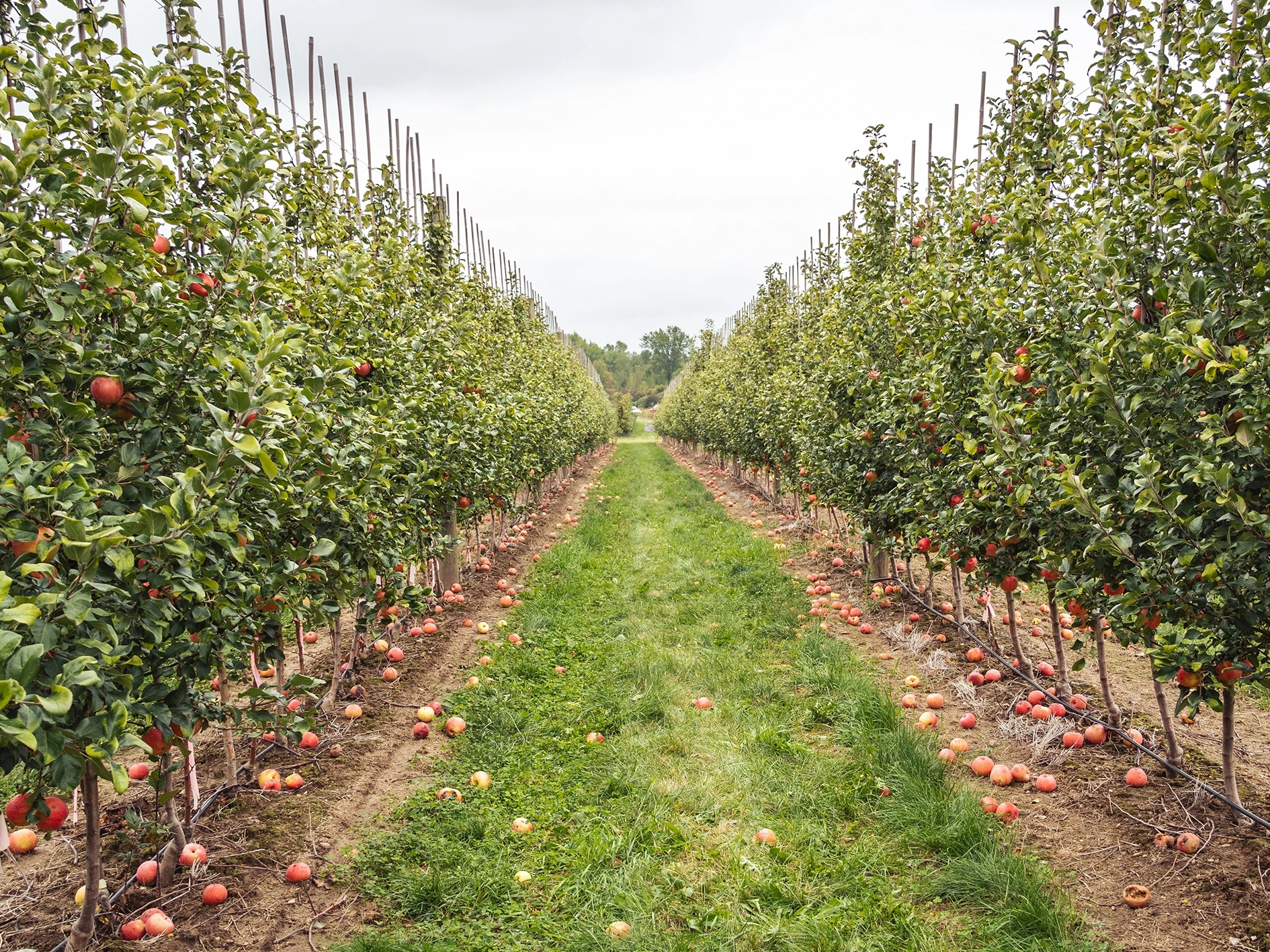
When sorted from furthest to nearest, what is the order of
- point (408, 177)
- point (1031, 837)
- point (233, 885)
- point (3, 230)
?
point (408, 177), point (1031, 837), point (233, 885), point (3, 230)

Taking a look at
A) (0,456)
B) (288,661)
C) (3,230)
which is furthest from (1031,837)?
(288,661)

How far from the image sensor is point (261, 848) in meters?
3.51

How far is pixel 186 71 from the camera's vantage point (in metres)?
3.66

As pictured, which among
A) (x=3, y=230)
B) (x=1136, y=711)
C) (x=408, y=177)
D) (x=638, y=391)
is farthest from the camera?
(x=638, y=391)

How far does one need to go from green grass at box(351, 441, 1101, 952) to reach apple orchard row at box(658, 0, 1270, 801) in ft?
3.61

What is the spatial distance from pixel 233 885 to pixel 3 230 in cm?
271

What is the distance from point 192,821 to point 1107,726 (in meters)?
4.84

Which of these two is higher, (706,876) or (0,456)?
(0,456)

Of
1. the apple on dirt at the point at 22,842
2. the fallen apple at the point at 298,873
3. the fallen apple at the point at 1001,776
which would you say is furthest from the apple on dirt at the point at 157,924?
the fallen apple at the point at 1001,776

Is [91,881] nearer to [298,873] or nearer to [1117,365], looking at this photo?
[298,873]

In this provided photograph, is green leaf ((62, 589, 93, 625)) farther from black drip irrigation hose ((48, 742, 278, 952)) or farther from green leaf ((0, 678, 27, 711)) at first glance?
black drip irrigation hose ((48, 742, 278, 952))

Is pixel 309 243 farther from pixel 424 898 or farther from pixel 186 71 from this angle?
pixel 424 898

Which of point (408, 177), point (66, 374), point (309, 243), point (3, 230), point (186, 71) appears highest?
point (408, 177)

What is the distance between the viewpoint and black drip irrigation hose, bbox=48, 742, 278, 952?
294 cm
